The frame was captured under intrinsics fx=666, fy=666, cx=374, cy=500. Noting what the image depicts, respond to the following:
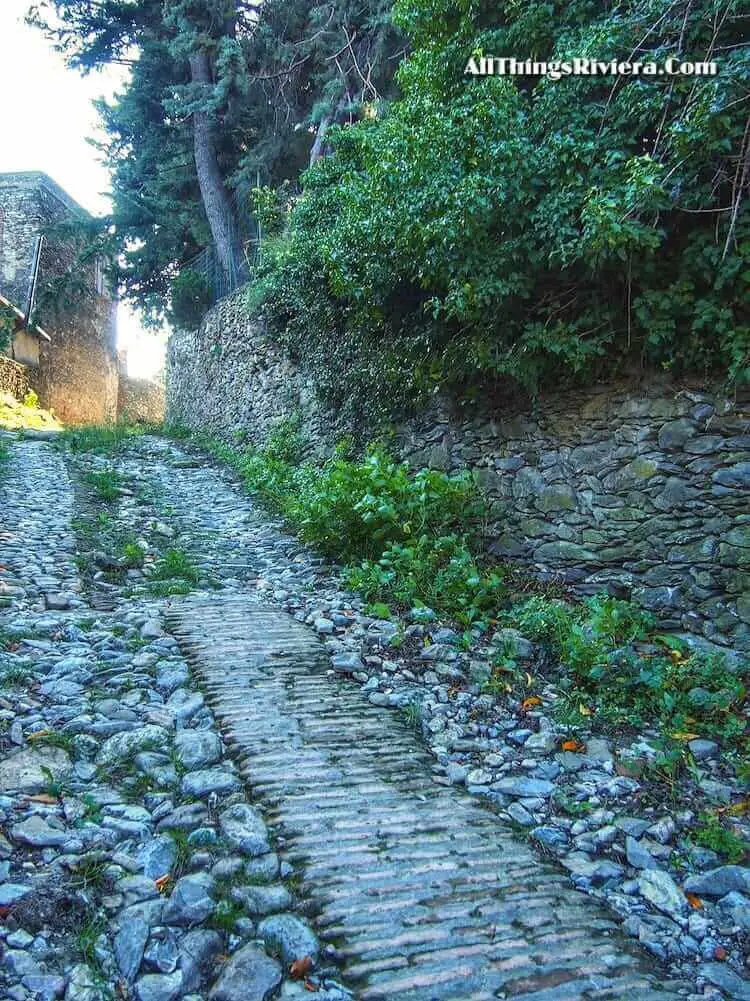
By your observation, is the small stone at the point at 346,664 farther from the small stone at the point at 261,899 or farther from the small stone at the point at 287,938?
the small stone at the point at 287,938

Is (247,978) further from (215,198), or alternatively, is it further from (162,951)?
(215,198)

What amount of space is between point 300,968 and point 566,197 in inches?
183

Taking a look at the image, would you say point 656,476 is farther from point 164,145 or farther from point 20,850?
point 164,145

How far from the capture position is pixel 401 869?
2406 mm

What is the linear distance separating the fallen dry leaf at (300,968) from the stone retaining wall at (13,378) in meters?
16.3

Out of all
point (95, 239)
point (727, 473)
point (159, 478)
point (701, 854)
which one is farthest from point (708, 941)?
point (95, 239)

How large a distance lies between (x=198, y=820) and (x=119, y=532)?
180 inches

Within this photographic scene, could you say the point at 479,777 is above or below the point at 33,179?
below

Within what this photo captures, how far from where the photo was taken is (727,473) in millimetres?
4309

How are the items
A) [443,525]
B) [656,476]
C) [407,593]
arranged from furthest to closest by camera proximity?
[443,525], [407,593], [656,476]

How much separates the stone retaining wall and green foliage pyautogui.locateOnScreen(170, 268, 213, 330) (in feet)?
13.7

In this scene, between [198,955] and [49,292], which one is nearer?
[198,955]

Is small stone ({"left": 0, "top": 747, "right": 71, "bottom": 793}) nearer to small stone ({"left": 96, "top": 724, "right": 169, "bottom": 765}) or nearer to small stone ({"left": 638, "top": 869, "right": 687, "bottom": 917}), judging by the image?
small stone ({"left": 96, "top": 724, "right": 169, "bottom": 765})

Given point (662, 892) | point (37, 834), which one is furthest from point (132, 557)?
point (662, 892)
